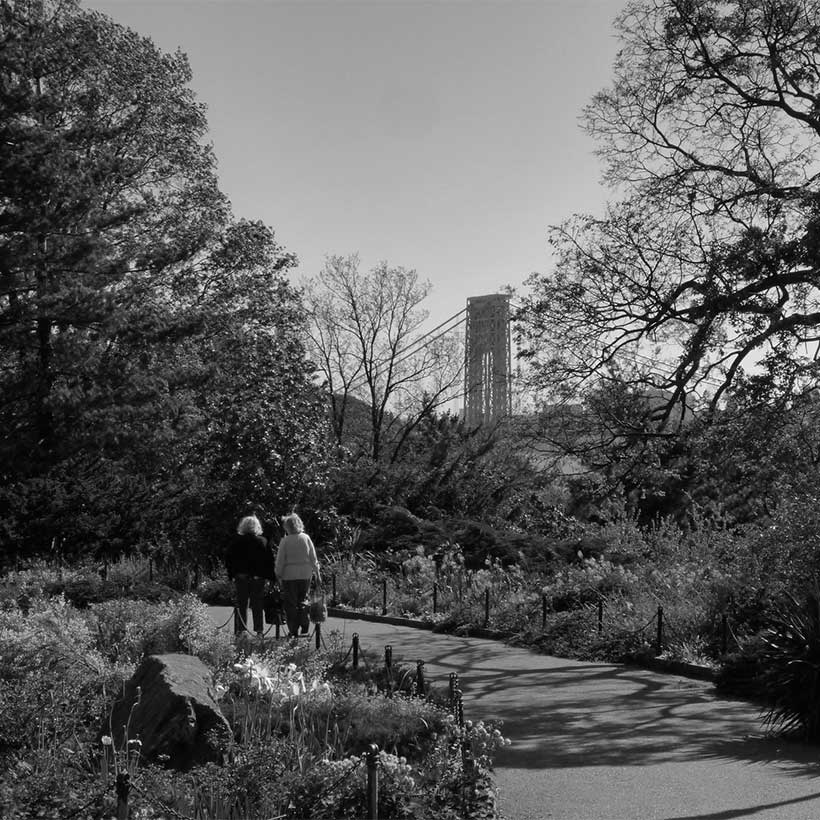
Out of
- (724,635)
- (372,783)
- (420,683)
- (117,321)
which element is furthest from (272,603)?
(117,321)

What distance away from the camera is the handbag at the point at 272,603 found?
14.3 metres

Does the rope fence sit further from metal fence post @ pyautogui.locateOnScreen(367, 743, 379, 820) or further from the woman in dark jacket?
metal fence post @ pyautogui.locateOnScreen(367, 743, 379, 820)

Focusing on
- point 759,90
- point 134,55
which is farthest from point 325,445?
point 759,90

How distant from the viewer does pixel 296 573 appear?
530 inches

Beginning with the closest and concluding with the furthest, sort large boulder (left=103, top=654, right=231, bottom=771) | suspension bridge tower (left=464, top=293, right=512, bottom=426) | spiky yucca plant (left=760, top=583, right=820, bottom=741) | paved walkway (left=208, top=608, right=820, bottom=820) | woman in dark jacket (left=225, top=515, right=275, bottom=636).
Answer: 1. large boulder (left=103, top=654, right=231, bottom=771)
2. paved walkway (left=208, top=608, right=820, bottom=820)
3. spiky yucca plant (left=760, top=583, right=820, bottom=741)
4. woman in dark jacket (left=225, top=515, right=275, bottom=636)
5. suspension bridge tower (left=464, top=293, right=512, bottom=426)

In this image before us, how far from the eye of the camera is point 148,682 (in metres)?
7.28

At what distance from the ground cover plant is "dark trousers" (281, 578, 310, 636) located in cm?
336

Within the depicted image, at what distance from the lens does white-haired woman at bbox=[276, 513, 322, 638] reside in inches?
529

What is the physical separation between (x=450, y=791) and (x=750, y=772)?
2.71 metres

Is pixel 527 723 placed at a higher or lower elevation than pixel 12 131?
lower

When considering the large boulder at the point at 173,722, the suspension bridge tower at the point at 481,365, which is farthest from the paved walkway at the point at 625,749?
the suspension bridge tower at the point at 481,365

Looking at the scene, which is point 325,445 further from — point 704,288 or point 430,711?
point 430,711

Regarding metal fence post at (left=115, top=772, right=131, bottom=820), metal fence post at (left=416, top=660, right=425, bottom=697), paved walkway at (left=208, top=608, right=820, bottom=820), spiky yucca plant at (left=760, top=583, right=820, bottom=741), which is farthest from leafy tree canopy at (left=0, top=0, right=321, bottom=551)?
metal fence post at (left=115, top=772, right=131, bottom=820)

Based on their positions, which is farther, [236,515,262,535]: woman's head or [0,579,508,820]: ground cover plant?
[236,515,262,535]: woman's head
